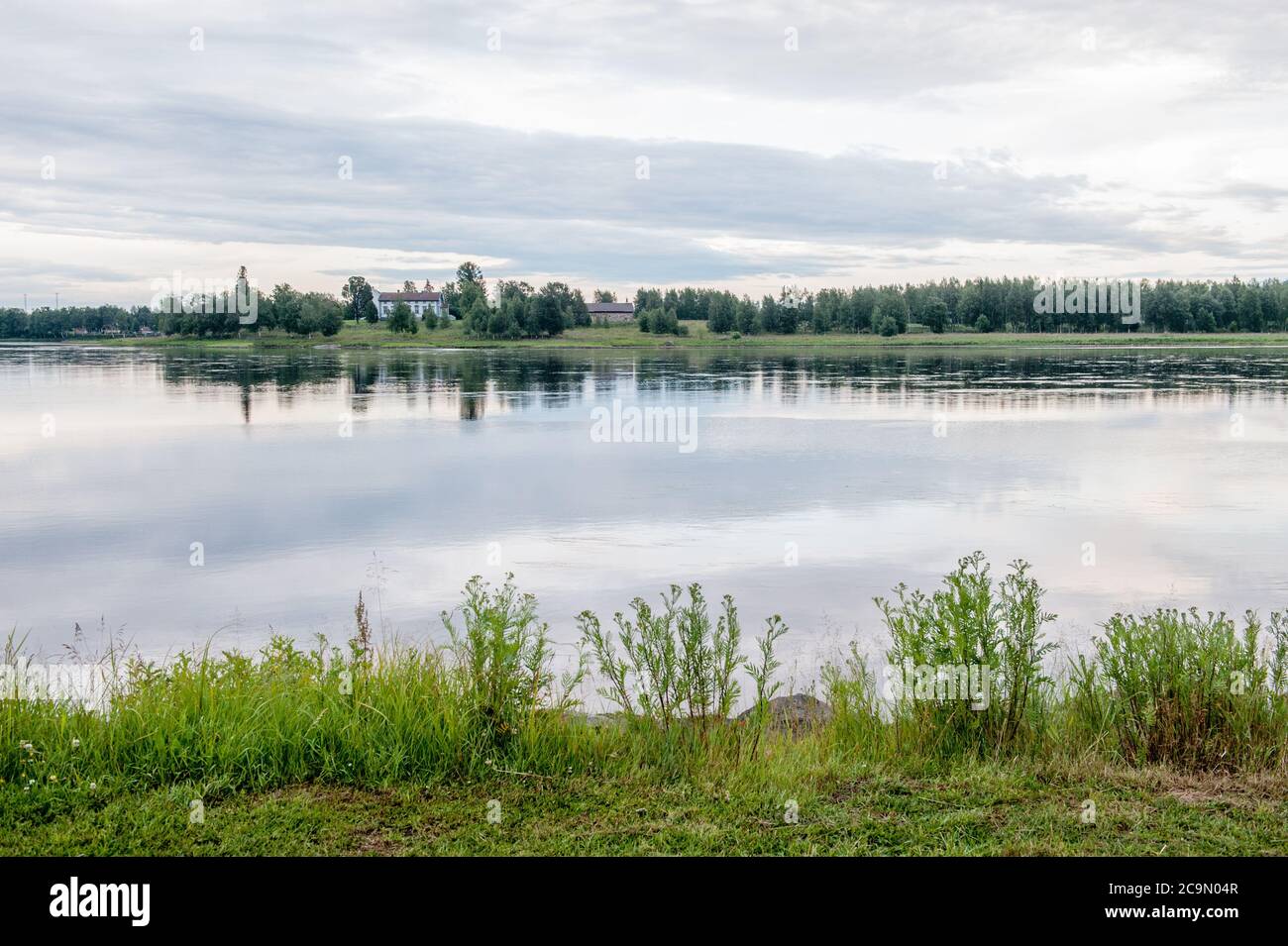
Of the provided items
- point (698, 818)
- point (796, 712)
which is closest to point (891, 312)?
point (796, 712)

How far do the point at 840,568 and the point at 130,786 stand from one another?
37.7ft

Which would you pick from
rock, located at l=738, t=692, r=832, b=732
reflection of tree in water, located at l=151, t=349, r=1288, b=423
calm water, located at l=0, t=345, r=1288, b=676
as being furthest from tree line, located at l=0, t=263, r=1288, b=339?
rock, located at l=738, t=692, r=832, b=732

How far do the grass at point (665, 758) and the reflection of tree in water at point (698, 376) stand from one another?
34802 millimetres

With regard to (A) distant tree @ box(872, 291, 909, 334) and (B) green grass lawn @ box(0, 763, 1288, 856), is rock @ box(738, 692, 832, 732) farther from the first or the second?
(A) distant tree @ box(872, 291, 909, 334)

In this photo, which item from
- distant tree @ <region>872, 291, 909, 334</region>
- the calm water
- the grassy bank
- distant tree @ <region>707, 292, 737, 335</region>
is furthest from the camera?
distant tree @ <region>707, 292, 737, 335</region>

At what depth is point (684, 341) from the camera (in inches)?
6053

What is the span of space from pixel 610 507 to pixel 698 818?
628 inches

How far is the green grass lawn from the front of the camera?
5.93 m

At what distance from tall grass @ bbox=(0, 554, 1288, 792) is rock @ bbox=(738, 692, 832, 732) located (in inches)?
11.6

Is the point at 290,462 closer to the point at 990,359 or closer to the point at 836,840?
the point at 836,840

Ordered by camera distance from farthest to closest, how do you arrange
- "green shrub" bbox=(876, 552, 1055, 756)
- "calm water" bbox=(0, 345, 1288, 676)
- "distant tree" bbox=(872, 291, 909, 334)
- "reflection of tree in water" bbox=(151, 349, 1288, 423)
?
A: "distant tree" bbox=(872, 291, 909, 334), "reflection of tree in water" bbox=(151, 349, 1288, 423), "calm water" bbox=(0, 345, 1288, 676), "green shrub" bbox=(876, 552, 1055, 756)

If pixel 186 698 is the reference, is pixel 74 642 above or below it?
below

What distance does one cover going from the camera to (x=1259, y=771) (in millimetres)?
7176
